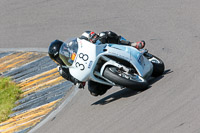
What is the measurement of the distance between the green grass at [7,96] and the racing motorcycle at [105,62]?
116 inches

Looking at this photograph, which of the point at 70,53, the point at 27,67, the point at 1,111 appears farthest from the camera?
the point at 27,67

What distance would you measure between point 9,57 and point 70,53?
6.02 meters

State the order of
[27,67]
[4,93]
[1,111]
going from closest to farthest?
[1,111], [4,93], [27,67]

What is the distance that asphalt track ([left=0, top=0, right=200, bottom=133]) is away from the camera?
759 cm

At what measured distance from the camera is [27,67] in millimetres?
13617

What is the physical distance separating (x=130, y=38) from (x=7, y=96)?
364 cm

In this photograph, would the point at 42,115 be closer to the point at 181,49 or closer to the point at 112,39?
the point at 112,39

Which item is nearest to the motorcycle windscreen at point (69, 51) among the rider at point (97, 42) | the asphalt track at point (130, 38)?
the rider at point (97, 42)

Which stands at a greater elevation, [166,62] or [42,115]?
[166,62]

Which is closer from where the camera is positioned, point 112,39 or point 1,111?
point 112,39

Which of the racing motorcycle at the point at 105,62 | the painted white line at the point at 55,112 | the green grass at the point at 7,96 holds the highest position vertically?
the racing motorcycle at the point at 105,62

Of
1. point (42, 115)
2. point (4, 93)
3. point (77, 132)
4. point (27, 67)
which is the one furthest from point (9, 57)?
point (77, 132)

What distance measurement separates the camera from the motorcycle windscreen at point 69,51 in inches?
363

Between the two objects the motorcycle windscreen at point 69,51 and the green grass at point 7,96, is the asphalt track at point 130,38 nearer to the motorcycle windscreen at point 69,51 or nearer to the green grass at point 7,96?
the motorcycle windscreen at point 69,51
